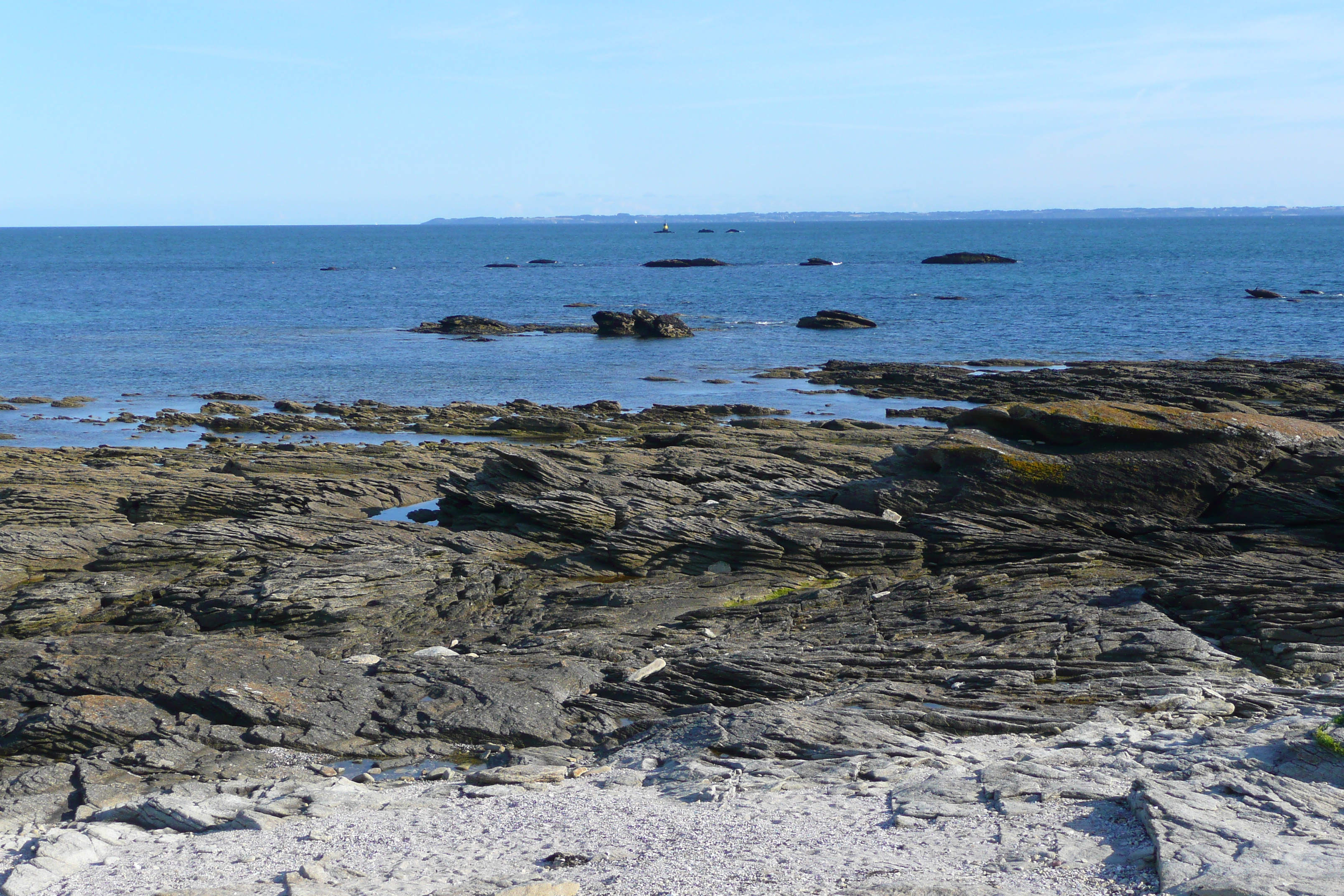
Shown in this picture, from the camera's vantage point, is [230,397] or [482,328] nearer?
[230,397]

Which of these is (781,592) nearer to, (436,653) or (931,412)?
(436,653)

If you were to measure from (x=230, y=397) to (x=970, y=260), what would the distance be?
119 m

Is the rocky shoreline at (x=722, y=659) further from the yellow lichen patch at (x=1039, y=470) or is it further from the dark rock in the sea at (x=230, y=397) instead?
the dark rock in the sea at (x=230, y=397)

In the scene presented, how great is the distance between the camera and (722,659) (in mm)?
14188

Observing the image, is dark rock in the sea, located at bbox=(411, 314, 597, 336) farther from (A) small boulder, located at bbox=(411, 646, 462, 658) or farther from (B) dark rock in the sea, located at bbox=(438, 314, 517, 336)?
(A) small boulder, located at bbox=(411, 646, 462, 658)

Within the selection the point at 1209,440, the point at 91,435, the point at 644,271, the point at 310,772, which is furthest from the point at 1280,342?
the point at 644,271

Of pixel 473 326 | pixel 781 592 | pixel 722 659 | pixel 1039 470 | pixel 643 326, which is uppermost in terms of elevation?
pixel 1039 470

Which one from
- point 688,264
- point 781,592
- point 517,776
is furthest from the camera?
point 688,264

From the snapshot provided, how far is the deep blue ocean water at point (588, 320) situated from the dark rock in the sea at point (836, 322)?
121cm

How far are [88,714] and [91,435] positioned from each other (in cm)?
2916

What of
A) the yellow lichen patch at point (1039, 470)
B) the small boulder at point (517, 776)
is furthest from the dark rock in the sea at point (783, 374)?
the small boulder at point (517, 776)

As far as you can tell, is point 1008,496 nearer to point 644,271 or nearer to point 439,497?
point 439,497

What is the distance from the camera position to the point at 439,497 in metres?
26.0

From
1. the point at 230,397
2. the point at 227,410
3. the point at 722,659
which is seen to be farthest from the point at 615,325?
the point at 722,659
